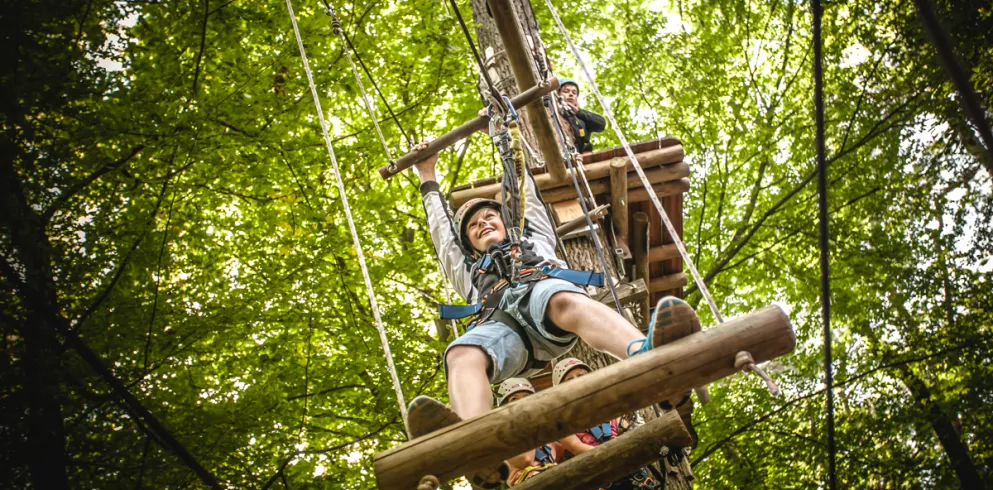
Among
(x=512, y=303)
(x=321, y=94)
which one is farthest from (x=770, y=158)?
(x=512, y=303)

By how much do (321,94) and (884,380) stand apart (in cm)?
587

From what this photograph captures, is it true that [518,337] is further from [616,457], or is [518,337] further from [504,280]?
[616,457]

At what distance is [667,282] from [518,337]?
373 cm

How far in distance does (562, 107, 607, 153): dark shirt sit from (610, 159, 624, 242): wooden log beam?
43.7 inches

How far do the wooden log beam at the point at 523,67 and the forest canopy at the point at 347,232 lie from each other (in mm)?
2266

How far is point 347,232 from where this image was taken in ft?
21.1

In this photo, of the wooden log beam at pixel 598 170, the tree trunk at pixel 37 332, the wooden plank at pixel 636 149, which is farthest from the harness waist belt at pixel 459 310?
the tree trunk at pixel 37 332

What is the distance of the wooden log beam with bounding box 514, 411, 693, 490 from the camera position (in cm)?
260

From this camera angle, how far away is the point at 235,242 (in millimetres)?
6105

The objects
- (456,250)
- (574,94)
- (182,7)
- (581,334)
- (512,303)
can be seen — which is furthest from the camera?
(574,94)

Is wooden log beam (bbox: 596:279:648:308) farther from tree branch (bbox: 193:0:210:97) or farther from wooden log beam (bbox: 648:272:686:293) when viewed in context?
tree branch (bbox: 193:0:210:97)

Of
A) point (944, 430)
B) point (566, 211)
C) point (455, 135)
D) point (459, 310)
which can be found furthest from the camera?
point (944, 430)

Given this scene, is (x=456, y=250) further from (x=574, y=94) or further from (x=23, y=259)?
(x=574, y=94)

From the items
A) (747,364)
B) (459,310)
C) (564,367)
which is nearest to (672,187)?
(564,367)
